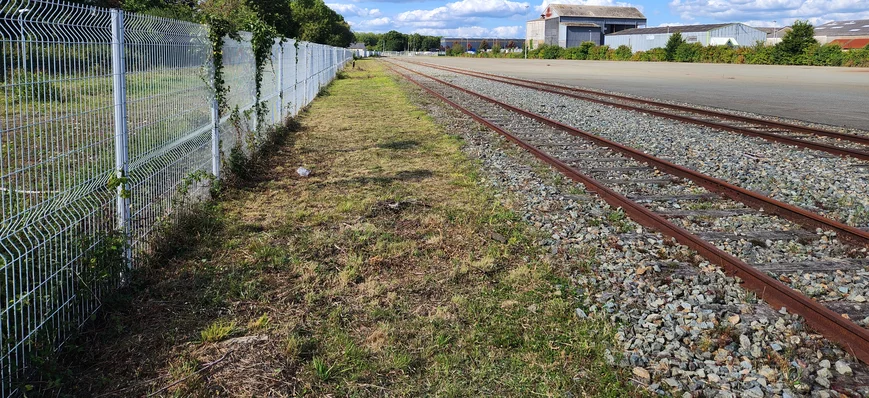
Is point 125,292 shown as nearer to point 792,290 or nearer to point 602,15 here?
point 792,290

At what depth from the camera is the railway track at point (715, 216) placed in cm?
481

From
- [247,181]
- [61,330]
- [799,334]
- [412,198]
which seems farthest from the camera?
[247,181]

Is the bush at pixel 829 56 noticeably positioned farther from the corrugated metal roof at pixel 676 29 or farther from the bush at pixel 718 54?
the corrugated metal roof at pixel 676 29

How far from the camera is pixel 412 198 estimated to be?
8219 mm

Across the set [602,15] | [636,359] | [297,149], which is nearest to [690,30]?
[602,15]

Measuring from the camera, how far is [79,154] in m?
4.32

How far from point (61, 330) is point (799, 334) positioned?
15.3 ft

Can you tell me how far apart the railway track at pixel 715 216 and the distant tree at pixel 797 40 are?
6730cm

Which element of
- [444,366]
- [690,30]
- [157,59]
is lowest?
[444,366]

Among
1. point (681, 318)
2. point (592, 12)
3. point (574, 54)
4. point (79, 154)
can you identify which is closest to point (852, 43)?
point (574, 54)

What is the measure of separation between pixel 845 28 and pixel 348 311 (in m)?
120

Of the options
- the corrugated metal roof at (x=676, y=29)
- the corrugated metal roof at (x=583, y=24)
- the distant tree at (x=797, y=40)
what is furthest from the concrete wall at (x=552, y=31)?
the distant tree at (x=797, y=40)

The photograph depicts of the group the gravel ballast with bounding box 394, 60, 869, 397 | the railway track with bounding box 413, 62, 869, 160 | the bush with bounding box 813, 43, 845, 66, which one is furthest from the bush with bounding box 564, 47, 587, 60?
the gravel ballast with bounding box 394, 60, 869, 397

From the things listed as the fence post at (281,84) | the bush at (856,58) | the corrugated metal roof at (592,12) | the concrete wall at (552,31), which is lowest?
the fence post at (281,84)
